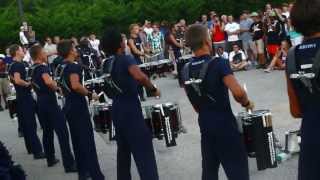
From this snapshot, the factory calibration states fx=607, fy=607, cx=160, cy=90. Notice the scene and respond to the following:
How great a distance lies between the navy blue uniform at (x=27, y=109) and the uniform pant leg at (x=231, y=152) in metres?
5.48

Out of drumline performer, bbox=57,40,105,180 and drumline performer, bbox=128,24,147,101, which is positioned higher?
drumline performer, bbox=128,24,147,101

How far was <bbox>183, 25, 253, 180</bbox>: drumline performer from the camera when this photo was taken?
5.25 meters

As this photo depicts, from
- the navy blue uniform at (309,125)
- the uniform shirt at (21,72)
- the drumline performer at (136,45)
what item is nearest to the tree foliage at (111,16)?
the drumline performer at (136,45)

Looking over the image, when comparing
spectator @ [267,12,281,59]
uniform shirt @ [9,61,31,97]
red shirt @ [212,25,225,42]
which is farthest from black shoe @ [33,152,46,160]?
red shirt @ [212,25,225,42]

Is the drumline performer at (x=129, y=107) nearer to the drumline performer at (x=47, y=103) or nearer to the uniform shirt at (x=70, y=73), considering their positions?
the uniform shirt at (x=70, y=73)

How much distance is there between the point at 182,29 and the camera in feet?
70.4

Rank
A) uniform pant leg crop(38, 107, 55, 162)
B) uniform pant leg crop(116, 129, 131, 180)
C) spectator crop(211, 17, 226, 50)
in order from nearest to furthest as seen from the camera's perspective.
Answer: uniform pant leg crop(116, 129, 131, 180) < uniform pant leg crop(38, 107, 55, 162) < spectator crop(211, 17, 226, 50)

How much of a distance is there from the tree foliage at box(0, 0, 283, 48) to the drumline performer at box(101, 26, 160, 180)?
972 inches

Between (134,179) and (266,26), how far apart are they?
37.7ft

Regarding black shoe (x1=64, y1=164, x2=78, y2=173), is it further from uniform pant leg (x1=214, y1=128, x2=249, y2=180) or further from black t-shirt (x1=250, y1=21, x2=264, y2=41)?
black t-shirt (x1=250, y1=21, x2=264, y2=41)

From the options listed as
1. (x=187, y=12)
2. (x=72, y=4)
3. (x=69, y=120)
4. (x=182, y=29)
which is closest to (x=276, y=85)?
(x=182, y=29)

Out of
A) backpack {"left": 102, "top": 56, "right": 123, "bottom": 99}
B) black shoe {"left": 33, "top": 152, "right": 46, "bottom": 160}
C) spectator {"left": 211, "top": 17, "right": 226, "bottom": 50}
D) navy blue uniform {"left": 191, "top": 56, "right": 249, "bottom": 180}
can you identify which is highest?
spectator {"left": 211, "top": 17, "right": 226, "bottom": 50}

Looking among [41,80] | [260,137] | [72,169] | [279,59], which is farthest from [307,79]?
[279,59]

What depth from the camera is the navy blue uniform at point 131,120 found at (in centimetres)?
624
